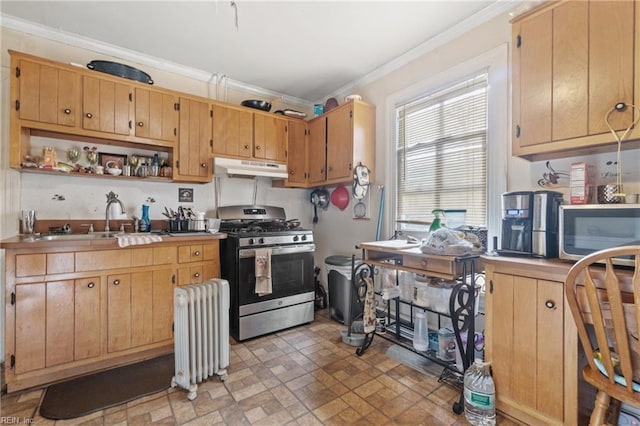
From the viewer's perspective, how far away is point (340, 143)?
3078mm

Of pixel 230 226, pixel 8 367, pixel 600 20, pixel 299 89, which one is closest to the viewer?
pixel 600 20

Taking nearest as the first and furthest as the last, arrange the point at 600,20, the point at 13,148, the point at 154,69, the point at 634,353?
1. the point at 634,353
2. the point at 600,20
3. the point at 13,148
4. the point at 154,69

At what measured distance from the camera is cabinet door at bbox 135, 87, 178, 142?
254 centimetres

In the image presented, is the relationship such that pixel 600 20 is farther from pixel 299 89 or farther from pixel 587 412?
pixel 299 89

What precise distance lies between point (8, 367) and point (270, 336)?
5.77ft

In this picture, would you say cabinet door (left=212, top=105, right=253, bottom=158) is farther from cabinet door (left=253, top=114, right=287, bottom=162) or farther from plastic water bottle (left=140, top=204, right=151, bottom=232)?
plastic water bottle (left=140, top=204, right=151, bottom=232)

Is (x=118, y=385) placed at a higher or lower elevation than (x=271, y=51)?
lower

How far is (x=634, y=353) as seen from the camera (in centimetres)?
106

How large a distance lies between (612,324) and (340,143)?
Answer: 8.14 ft

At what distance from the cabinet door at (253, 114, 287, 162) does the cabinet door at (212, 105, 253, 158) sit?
7 centimetres

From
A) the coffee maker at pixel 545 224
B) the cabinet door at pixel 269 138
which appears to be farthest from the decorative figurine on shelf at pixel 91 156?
the coffee maker at pixel 545 224

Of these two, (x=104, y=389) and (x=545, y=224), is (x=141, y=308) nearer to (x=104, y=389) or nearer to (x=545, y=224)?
(x=104, y=389)

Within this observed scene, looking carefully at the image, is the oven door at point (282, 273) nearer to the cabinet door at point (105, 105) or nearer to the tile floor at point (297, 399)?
the tile floor at point (297, 399)

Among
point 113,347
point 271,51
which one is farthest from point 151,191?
point 271,51
